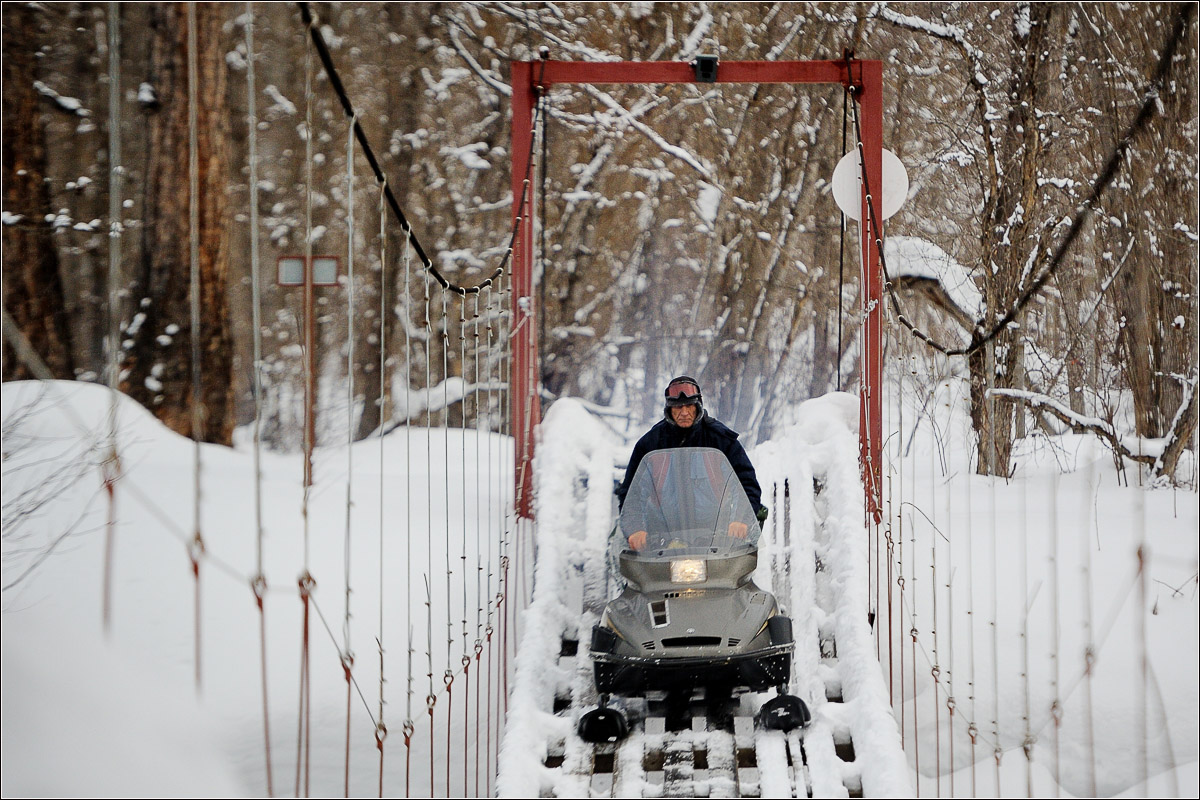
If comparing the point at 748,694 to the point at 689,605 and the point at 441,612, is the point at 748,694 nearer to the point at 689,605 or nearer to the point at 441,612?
the point at 689,605

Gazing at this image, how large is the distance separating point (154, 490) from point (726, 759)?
8.69 ft

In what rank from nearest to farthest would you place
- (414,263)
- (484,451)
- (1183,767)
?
(1183,767) < (484,451) < (414,263)

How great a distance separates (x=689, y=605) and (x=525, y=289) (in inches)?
63.2

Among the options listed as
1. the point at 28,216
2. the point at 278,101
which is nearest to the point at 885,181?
the point at 278,101

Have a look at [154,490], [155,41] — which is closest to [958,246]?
[154,490]

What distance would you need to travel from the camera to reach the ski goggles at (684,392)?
273cm

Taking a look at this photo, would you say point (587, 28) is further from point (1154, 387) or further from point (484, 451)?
point (1154, 387)

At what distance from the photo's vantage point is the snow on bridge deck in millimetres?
2096

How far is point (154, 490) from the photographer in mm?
3592

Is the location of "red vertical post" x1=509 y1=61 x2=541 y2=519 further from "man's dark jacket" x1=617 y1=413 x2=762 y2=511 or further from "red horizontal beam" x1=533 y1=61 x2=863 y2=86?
"man's dark jacket" x1=617 y1=413 x2=762 y2=511

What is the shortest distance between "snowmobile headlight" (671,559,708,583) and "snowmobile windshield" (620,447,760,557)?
45mm

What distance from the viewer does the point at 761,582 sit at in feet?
9.48

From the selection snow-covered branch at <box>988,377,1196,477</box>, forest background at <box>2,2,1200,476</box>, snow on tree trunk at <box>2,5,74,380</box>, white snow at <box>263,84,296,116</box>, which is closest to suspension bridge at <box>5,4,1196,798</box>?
snow-covered branch at <box>988,377,1196,477</box>

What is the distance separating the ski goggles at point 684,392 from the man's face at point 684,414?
0.10 feet
